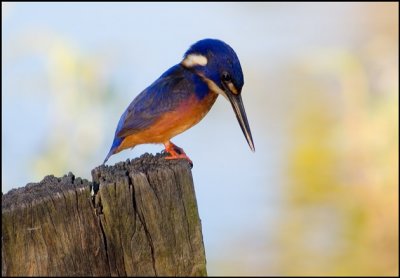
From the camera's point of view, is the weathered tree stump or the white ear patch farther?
the white ear patch

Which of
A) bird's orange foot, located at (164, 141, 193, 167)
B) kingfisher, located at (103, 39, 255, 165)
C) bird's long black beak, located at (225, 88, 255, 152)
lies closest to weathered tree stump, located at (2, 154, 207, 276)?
bird's orange foot, located at (164, 141, 193, 167)

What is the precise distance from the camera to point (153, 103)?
14.6 feet

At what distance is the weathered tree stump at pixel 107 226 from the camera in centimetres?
300

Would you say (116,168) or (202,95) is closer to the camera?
(116,168)

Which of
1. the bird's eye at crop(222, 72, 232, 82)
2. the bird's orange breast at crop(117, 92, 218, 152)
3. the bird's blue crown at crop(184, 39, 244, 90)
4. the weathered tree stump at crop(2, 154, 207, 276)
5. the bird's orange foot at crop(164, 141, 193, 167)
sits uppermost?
the bird's blue crown at crop(184, 39, 244, 90)

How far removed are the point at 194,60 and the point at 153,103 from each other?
0.29 meters

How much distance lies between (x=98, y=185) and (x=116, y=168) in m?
0.21

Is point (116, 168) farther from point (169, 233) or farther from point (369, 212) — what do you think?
point (369, 212)

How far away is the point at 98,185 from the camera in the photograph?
321 cm

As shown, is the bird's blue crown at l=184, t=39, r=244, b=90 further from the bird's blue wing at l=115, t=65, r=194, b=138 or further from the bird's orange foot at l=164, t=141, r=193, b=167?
the bird's orange foot at l=164, t=141, r=193, b=167

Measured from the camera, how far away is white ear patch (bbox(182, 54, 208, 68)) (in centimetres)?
451

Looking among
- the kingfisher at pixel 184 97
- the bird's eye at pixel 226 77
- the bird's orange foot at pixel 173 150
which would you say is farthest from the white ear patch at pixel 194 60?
the bird's orange foot at pixel 173 150

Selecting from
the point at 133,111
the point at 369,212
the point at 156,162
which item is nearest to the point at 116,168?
the point at 156,162

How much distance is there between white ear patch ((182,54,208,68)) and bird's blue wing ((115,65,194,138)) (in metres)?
0.10
